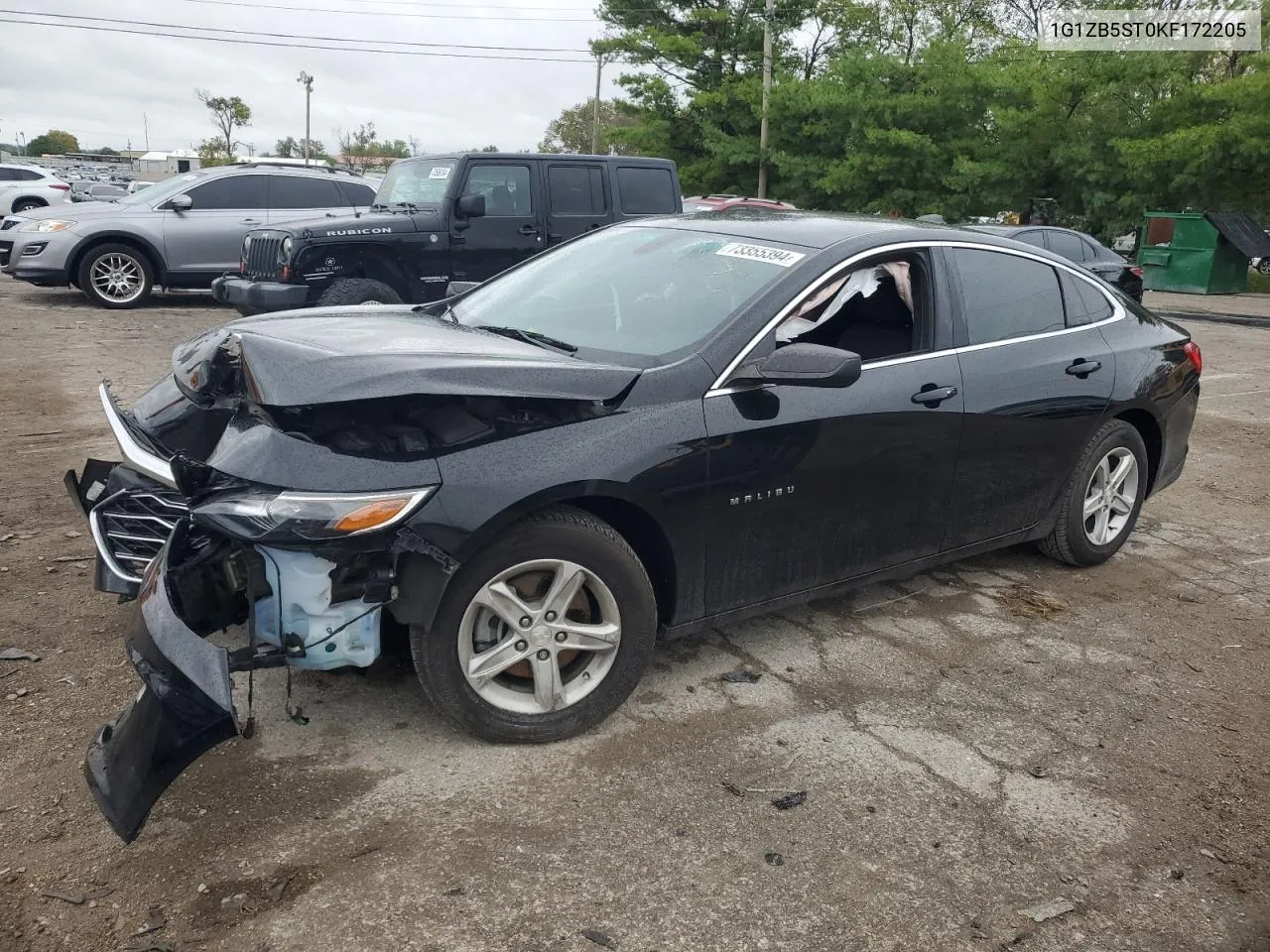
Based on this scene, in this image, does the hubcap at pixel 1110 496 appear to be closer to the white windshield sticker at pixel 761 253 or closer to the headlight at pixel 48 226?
the white windshield sticker at pixel 761 253

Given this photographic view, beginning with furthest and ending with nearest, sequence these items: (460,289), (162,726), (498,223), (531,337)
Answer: (498,223) → (460,289) → (531,337) → (162,726)

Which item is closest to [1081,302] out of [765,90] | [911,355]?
[911,355]

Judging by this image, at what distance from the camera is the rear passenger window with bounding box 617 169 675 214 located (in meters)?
10.7

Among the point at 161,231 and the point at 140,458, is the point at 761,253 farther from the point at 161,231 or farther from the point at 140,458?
the point at 161,231

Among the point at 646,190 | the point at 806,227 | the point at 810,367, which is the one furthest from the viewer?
the point at 646,190

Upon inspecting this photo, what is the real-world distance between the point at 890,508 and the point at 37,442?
5293 millimetres

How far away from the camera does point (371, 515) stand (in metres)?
2.77

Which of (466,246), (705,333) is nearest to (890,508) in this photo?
(705,333)

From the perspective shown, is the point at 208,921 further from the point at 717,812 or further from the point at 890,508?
the point at 890,508

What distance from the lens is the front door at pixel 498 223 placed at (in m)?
10.0

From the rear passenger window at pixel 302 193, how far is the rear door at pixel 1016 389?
1081 centimetres

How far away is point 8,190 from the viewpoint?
23.1 metres

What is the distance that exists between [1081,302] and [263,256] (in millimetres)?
7329

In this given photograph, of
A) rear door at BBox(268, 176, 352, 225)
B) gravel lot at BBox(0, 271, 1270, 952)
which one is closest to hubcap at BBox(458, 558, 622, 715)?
gravel lot at BBox(0, 271, 1270, 952)
